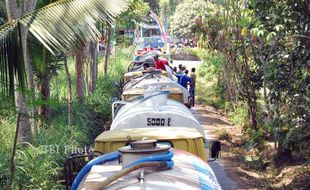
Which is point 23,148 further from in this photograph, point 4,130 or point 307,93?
point 307,93

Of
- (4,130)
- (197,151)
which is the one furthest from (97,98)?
(197,151)

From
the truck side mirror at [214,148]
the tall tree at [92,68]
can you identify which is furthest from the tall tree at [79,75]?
the truck side mirror at [214,148]

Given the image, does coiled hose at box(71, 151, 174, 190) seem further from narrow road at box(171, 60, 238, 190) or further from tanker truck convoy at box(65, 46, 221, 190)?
narrow road at box(171, 60, 238, 190)

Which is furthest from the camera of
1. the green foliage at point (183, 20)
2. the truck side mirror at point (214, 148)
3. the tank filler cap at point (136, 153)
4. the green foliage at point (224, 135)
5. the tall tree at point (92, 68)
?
the green foliage at point (183, 20)

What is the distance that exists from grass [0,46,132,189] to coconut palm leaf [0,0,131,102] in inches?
28.7

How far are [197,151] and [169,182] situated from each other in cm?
243

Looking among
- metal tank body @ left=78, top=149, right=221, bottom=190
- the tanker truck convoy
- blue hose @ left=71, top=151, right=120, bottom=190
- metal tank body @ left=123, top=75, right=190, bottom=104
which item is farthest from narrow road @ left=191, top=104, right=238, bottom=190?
metal tank body @ left=78, top=149, right=221, bottom=190

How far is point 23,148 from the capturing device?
28.5 feet

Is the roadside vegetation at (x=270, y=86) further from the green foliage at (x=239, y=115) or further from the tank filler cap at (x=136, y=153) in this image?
the tank filler cap at (x=136, y=153)

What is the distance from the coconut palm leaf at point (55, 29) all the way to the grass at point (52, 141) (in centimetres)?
73

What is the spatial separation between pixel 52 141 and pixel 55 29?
4864mm

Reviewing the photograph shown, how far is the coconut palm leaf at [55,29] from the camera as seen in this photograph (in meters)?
5.45

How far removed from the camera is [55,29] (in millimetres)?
5824

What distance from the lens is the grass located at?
25.6ft
